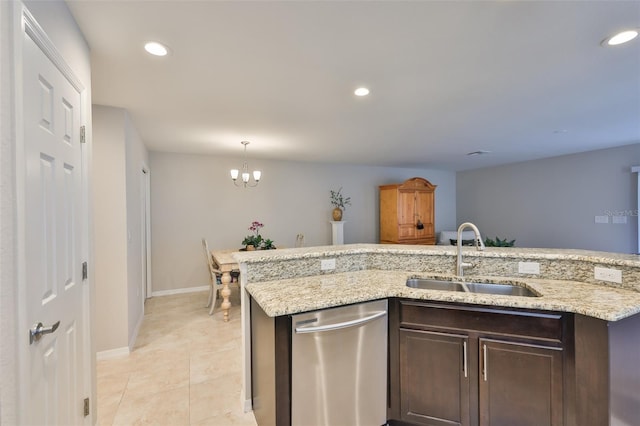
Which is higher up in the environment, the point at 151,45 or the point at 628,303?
the point at 151,45

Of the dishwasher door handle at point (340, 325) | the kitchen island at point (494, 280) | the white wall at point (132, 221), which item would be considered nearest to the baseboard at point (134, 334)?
the white wall at point (132, 221)

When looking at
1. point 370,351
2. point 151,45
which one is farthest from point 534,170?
point 151,45

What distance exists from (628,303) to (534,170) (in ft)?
18.8

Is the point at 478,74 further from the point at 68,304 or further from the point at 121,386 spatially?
the point at 121,386

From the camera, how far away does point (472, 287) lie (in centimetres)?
204

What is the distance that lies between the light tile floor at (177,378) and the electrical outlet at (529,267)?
213 centimetres

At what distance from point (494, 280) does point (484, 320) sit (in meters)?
0.53

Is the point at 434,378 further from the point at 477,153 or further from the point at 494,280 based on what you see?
the point at 477,153

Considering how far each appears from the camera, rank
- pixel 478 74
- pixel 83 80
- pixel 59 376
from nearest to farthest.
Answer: pixel 59 376 < pixel 83 80 < pixel 478 74

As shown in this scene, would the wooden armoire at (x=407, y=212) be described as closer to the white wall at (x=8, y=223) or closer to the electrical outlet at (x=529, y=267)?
the electrical outlet at (x=529, y=267)

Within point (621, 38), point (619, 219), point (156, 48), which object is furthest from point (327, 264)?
point (619, 219)

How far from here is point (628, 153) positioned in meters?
4.87

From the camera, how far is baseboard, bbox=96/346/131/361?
2742 mm

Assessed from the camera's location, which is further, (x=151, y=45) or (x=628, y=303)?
(x=151, y=45)
